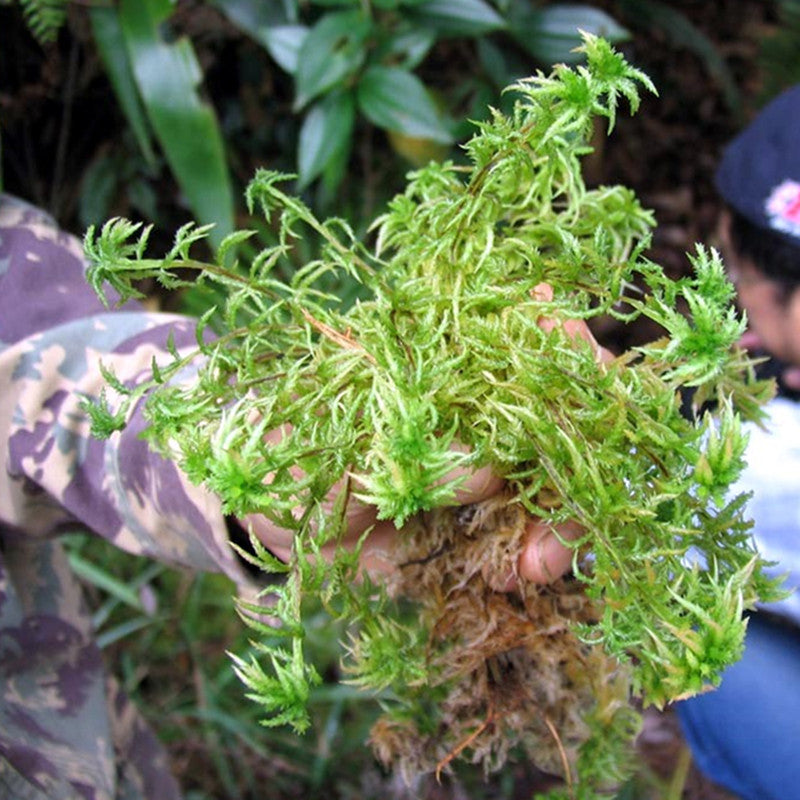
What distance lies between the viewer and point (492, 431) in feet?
1.63

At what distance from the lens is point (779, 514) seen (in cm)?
115

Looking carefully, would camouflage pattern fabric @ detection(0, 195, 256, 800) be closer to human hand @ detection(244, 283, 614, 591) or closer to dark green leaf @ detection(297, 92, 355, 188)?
human hand @ detection(244, 283, 614, 591)

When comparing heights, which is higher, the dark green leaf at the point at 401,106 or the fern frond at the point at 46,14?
the fern frond at the point at 46,14

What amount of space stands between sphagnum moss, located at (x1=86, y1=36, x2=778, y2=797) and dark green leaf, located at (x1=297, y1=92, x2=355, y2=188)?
2.34ft

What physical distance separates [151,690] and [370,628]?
4.03 feet

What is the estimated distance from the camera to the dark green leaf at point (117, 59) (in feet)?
4.28

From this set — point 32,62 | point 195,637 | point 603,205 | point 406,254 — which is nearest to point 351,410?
point 406,254

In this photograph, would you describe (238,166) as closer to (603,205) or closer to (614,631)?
(603,205)

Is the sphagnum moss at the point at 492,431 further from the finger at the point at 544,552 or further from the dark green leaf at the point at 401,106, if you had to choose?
the dark green leaf at the point at 401,106

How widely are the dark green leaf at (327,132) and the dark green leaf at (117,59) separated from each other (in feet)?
0.80

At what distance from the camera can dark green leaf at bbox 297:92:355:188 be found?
129 centimetres

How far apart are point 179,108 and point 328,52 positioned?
9.4 inches

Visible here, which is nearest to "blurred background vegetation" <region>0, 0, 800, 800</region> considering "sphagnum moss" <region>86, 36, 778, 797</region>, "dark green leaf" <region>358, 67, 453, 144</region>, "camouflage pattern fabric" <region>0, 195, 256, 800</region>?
"dark green leaf" <region>358, 67, 453, 144</region>

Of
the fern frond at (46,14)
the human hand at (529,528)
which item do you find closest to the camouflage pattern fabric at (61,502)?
the human hand at (529,528)
